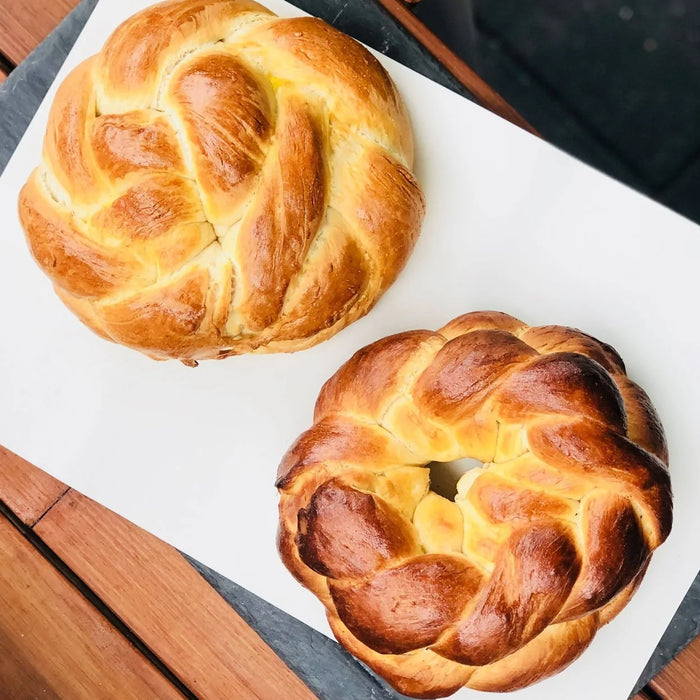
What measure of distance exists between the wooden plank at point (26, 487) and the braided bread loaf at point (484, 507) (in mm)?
410

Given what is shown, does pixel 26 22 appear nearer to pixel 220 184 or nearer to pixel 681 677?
pixel 220 184

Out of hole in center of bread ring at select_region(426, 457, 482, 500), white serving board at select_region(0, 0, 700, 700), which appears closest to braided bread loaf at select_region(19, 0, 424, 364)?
white serving board at select_region(0, 0, 700, 700)

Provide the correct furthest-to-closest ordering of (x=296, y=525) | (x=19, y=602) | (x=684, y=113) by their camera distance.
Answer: (x=684, y=113) → (x=19, y=602) → (x=296, y=525)

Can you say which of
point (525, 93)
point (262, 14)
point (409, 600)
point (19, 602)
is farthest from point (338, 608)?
point (525, 93)

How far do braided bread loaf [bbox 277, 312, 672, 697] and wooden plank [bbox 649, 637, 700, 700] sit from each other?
0.75ft

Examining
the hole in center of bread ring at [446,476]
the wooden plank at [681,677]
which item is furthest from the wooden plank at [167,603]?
the wooden plank at [681,677]

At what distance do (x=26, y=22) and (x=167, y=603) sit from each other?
2.91 ft

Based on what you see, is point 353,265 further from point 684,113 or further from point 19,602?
point 684,113

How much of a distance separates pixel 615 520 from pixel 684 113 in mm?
1032

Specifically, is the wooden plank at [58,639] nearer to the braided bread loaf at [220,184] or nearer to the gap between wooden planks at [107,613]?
the gap between wooden planks at [107,613]

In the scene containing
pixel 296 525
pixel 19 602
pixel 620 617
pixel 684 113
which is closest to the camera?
pixel 296 525

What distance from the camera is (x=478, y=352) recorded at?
96 cm

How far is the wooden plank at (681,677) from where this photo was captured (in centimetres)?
117

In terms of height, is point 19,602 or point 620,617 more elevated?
point 620,617
